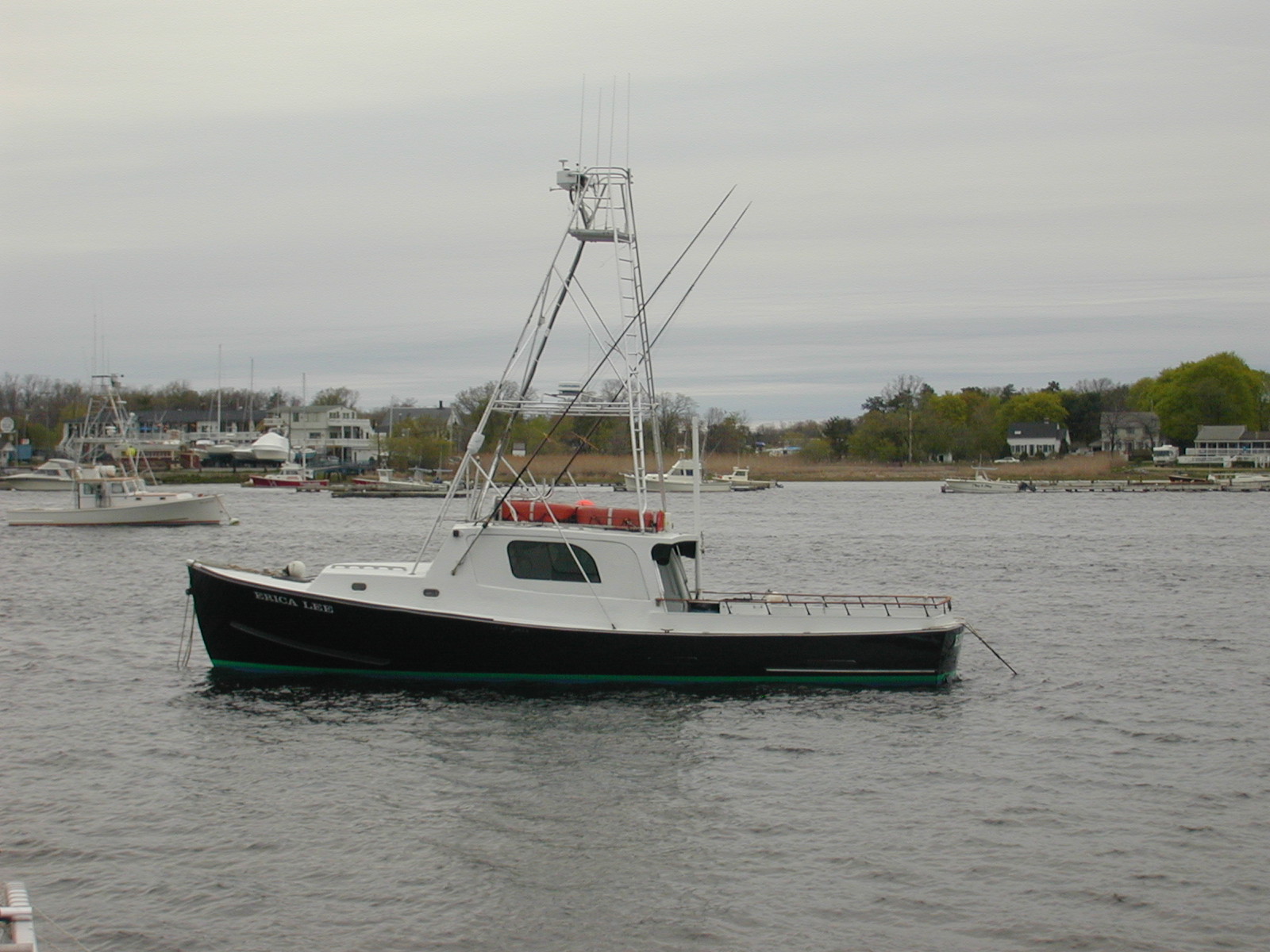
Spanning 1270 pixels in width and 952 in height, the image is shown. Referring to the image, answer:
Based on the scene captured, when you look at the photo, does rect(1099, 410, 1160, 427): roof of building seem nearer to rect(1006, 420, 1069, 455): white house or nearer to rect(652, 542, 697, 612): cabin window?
rect(1006, 420, 1069, 455): white house

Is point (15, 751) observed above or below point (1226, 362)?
below

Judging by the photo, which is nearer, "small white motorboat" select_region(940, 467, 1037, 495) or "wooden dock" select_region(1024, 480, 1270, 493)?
"wooden dock" select_region(1024, 480, 1270, 493)

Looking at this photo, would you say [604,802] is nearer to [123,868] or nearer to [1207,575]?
[123,868]

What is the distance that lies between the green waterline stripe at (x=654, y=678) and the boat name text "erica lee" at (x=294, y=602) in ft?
3.70

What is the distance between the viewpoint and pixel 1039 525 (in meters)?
70.8

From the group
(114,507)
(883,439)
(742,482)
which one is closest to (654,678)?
(114,507)

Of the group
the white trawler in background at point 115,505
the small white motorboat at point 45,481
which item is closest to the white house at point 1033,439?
the small white motorboat at point 45,481

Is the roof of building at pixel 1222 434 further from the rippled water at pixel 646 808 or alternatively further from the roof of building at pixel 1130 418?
the rippled water at pixel 646 808

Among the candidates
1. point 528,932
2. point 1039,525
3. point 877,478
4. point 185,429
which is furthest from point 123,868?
point 185,429

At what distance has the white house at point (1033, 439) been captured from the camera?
15912 cm

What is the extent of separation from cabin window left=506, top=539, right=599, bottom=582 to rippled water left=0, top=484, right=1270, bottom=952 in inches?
76.9

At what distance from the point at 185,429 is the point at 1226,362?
132059mm

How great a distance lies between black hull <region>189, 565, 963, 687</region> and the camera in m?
20.7

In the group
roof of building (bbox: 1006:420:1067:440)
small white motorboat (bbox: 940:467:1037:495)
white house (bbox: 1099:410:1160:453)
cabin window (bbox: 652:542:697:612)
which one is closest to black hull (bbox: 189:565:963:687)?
cabin window (bbox: 652:542:697:612)
